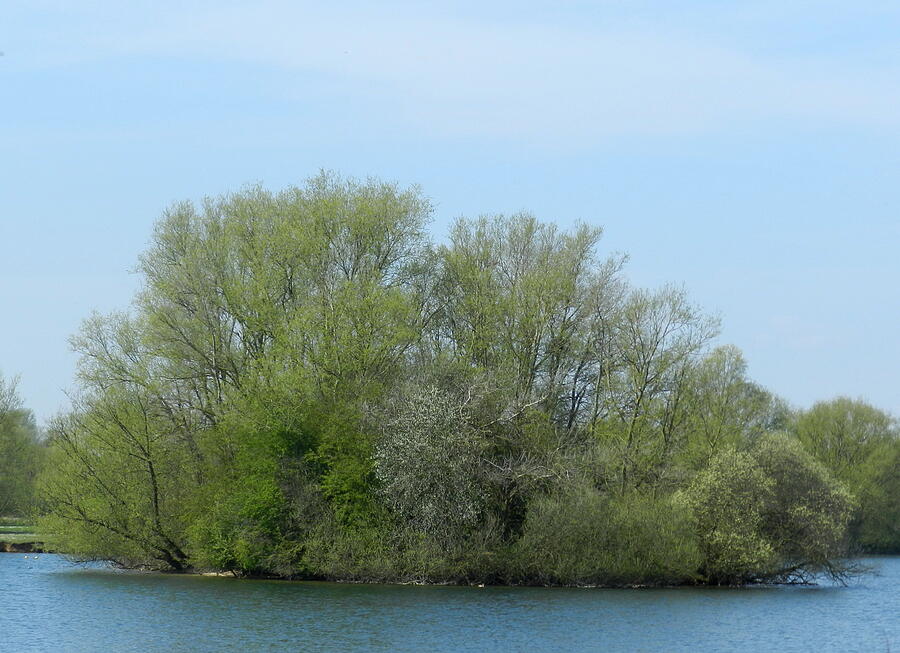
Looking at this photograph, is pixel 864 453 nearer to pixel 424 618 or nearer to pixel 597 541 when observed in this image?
pixel 597 541

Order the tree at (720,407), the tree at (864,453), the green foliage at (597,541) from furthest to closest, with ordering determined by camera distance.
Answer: the tree at (864,453) → the tree at (720,407) → the green foliage at (597,541)

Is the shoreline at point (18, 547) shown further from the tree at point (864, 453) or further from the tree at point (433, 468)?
the tree at point (864, 453)

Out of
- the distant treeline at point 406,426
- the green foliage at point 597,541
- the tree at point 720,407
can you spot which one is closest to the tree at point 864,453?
the tree at point 720,407

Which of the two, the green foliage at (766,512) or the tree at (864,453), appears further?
the tree at (864,453)

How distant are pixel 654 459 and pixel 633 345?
16.1 ft

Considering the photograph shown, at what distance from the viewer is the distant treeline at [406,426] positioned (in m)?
41.9

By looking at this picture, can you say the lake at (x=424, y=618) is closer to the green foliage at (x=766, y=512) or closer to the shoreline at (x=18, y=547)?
the green foliage at (x=766, y=512)

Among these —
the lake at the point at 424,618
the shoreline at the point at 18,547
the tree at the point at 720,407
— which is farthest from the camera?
the shoreline at the point at 18,547

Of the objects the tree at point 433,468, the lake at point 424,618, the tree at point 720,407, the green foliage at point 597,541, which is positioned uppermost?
the tree at point 720,407

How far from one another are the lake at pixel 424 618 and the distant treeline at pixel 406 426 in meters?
1.79

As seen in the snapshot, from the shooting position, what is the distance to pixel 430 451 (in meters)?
40.8

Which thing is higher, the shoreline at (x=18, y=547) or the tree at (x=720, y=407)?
the tree at (x=720, y=407)

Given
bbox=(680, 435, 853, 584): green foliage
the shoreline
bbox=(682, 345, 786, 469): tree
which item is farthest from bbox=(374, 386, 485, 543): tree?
the shoreline

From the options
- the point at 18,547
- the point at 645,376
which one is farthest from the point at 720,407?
the point at 18,547
